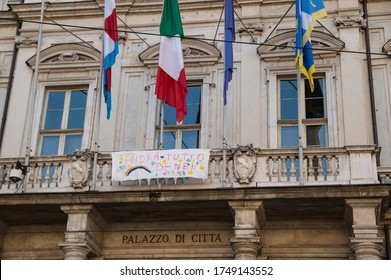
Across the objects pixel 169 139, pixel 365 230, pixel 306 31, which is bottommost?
pixel 365 230

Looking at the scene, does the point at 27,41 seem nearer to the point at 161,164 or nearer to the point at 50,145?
the point at 50,145

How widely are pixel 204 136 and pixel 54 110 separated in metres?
3.69

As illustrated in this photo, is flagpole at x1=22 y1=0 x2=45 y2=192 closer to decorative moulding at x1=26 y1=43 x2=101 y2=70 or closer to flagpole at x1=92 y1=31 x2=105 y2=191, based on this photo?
decorative moulding at x1=26 y1=43 x2=101 y2=70

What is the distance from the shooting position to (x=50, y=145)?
641 inches

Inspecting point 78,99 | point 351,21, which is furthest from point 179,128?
point 351,21

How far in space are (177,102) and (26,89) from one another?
4133 mm

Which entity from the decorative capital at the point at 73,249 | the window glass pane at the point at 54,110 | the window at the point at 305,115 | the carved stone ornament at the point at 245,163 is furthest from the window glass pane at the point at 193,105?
the decorative capital at the point at 73,249

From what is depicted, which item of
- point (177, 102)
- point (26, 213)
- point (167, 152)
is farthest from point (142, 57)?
point (26, 213)

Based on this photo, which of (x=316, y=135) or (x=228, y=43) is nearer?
(x=228, y=43)

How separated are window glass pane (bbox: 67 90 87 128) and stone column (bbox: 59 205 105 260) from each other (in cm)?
296

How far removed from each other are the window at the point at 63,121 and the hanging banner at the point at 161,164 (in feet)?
7.64

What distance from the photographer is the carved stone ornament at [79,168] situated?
1415cm

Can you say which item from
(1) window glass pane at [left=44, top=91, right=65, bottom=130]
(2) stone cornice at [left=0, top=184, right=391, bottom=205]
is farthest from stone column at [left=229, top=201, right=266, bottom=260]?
(1) window glass pane at [left=44, top=91, right=65, bottom=130]

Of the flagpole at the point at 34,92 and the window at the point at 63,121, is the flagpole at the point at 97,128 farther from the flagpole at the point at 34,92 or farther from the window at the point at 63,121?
the flagpole at the point at 34,92
